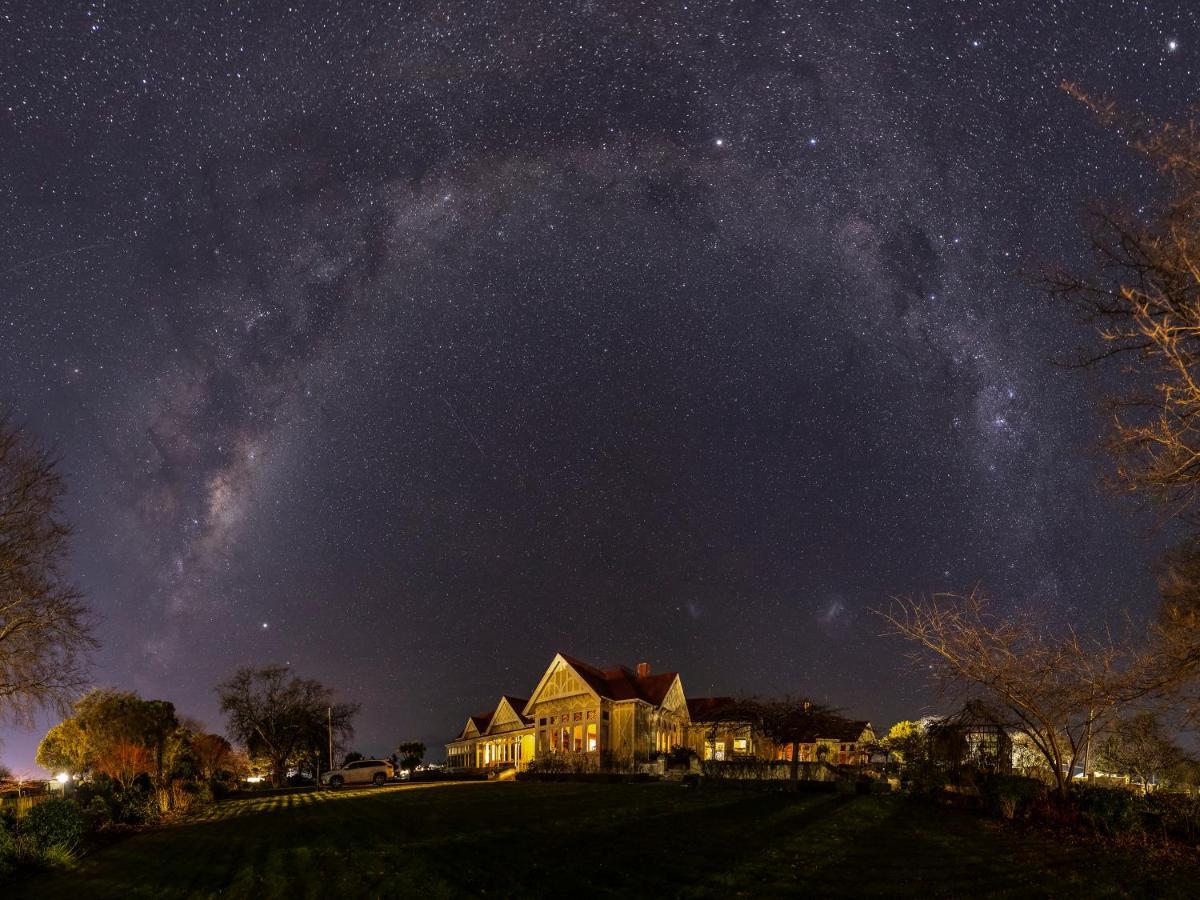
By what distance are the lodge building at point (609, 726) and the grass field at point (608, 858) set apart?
26670 millimetres

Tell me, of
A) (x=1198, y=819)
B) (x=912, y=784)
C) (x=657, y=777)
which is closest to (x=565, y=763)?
(x=657, y=777)

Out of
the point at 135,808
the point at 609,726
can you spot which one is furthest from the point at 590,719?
the point at 135,808

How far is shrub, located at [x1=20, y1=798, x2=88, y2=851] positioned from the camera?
16.3 metres

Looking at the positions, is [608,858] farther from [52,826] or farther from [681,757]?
[681,757]

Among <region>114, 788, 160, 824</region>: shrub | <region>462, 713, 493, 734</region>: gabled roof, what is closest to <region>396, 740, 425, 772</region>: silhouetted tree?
<region>462, 713, 493, 734</region>: gabled roof

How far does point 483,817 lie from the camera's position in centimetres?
2062

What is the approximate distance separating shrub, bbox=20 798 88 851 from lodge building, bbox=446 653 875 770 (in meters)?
32.3

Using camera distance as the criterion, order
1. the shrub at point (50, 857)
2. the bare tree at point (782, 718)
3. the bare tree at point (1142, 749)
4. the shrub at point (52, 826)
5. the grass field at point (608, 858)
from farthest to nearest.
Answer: the bare tree at point (782, 718) < the bare tree at point (1142, 749) < the shrub at point (52, 826) < the shrub at point (50, 857) < the grass field at point (608, 858)

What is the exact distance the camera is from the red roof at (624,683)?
5050 cm

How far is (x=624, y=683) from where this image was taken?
53344 millimetres

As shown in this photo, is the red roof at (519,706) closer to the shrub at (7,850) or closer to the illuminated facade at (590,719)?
the illuminated facade at (590,719)

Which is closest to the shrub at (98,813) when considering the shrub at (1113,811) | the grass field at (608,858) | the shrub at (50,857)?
the grass field at (608,858)

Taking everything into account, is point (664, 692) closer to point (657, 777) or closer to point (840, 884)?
point (657, 777)

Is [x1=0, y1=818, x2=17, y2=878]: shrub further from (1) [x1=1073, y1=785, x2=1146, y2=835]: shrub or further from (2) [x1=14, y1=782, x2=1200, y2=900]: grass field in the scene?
(1) [x1=1073, y1=785, x2=1146, y2=835]: shrub
